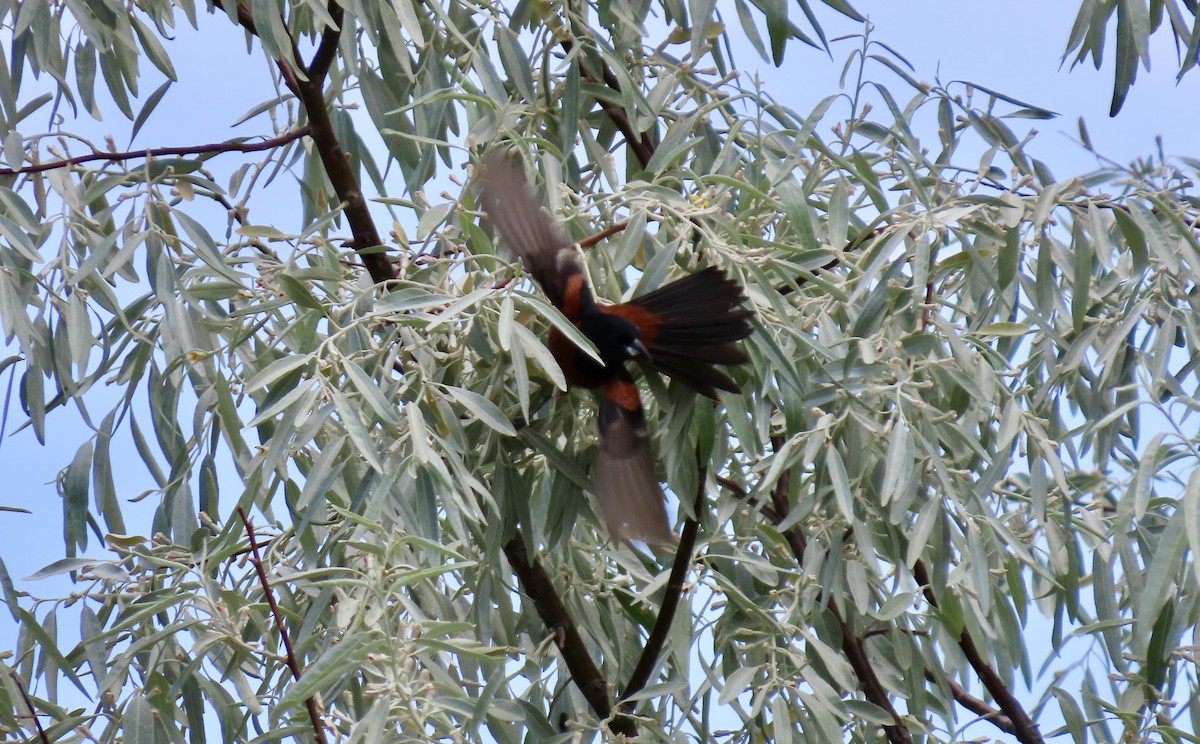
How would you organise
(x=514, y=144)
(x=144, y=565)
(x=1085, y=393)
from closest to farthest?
(x=144, y=565)
(x=514, y=144)
(x=1085, y=393)

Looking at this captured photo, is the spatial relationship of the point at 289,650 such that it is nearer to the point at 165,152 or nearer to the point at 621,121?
the point at 165,152

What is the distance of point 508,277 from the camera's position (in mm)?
1258

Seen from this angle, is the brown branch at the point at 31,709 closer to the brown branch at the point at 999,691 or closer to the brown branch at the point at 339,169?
the brown branch at the point at 339,169

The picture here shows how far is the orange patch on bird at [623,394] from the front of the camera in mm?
1285

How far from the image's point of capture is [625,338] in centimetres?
125

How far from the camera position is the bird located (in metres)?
1.19

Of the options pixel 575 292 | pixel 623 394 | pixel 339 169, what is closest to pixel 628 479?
pixel 623 394

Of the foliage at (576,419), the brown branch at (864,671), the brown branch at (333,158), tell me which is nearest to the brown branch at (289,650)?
the foliage at (576,419)

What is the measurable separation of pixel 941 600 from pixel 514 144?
69 centimetres

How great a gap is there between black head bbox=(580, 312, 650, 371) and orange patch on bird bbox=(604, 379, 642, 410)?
2 centimetres

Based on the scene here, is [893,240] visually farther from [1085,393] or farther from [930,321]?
[1085,393]

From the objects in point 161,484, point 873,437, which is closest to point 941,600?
point 873,437

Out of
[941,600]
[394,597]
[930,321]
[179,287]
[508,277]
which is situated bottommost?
[941,600]

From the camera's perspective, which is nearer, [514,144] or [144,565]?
[144,565]
